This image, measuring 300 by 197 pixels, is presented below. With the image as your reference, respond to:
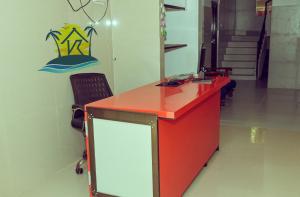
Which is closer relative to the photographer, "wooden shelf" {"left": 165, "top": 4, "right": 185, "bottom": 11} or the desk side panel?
the desk side panel

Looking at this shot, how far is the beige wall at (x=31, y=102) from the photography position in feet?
9.66

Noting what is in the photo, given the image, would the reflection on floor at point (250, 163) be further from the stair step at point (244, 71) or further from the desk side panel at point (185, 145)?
the stair step at point (244, 71)

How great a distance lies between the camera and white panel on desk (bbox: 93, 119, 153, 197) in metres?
2.52

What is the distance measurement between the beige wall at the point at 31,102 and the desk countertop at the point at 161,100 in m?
0.88

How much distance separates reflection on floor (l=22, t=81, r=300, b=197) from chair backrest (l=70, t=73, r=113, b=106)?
2.84ft

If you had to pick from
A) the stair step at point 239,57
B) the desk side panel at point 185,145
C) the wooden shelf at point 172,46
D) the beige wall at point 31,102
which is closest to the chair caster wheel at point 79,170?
the beige wall at point 31,102

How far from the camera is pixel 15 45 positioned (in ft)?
9.84

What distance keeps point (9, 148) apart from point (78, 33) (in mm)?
1609

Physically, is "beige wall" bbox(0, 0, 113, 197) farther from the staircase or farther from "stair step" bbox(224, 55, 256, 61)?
"stair step" bbox(224, 55, 256, 61)

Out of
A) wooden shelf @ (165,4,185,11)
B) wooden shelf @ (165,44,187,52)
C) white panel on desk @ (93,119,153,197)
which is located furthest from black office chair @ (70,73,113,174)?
wooden shelf @ (165,4,185,11)

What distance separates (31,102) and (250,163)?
2.63 m

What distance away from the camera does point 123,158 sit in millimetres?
2604

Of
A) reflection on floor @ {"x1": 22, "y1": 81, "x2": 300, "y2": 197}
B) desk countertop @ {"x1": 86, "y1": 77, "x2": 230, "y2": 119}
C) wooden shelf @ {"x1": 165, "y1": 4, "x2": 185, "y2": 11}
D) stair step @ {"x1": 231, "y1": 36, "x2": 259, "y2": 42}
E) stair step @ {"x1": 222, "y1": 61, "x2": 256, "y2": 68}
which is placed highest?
wooden shelf @ {"x1": 165, "y1": 4, "x2": 185, "y2": 11}

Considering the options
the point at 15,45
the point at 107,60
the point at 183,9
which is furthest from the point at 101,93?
the point at 183,9
